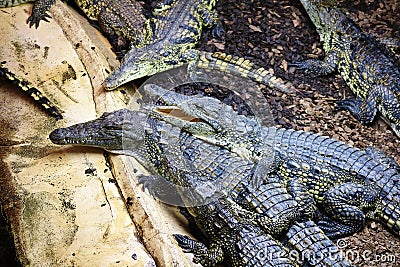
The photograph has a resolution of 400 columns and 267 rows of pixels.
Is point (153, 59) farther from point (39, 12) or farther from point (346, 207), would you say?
point (346, 207)

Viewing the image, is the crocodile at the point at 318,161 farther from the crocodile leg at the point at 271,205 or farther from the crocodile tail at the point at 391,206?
the crocodile leg at the point at 271,205

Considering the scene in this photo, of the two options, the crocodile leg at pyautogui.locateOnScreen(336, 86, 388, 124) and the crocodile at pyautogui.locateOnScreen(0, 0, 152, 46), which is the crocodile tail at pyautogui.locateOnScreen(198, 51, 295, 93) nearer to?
the crocodile leg at pyautogui.locateOnScreen(336, 86, 388, 124)

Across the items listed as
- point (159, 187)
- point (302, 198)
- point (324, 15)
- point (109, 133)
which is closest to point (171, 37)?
point (109, 133)

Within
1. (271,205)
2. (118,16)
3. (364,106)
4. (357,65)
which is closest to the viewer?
(271,205)

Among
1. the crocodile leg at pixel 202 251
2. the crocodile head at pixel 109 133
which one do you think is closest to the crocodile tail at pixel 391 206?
the crocodile leg at pixel 202 251

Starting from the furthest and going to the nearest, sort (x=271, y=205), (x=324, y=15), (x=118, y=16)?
(x=324, y=15) → (x=118, y=16) → (x=271, y=205)

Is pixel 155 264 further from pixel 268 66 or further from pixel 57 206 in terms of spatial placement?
pixel 268 66

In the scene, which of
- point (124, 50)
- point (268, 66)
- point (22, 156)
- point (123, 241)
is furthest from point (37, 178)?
point (268, 66)
